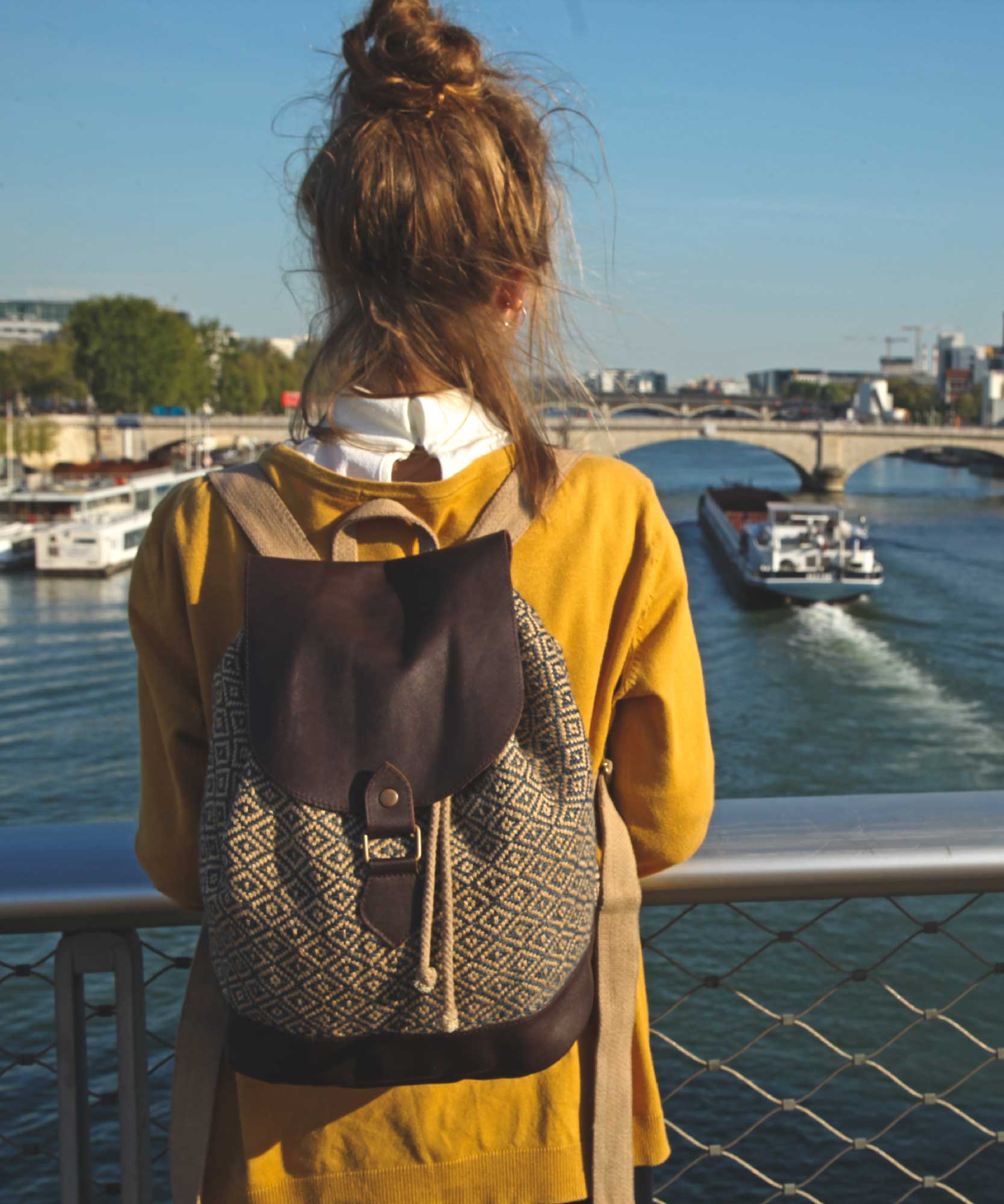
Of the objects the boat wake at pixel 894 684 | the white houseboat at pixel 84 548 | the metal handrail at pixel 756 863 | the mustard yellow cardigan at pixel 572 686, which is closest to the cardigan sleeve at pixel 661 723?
the mustard yellow cardigan at pixel 572 686

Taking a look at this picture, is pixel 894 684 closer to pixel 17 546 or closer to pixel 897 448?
pixel 17 546

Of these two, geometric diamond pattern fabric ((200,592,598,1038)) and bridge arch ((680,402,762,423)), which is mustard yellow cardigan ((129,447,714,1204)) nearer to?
geometric diamond pattern fabric ((200,592,598,1038))

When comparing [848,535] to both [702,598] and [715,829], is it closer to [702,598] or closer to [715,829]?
[702,598]

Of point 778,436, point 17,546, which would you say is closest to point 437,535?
point 17,546

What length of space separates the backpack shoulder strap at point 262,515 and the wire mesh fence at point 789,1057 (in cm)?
300

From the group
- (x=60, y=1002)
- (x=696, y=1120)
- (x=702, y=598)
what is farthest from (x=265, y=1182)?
(x=702, y=598)

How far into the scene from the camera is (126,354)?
40500 millimetres

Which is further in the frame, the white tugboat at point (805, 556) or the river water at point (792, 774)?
the white tugboat at point (805, 556)

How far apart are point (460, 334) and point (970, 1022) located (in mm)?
6367

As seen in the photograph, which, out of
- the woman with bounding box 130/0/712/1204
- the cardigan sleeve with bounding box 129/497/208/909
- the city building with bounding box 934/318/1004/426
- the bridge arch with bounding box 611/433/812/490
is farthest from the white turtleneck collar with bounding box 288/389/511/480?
the city building with bounding box 934/318/1004/426

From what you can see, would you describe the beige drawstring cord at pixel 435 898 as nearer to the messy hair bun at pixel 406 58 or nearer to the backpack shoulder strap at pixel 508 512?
the backpack shoulder strap at pixel 508 512

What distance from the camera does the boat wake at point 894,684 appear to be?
11.7 metres

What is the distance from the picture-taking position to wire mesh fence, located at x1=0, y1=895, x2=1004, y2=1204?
5027 mm

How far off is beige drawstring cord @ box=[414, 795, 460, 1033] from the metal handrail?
27 cm
